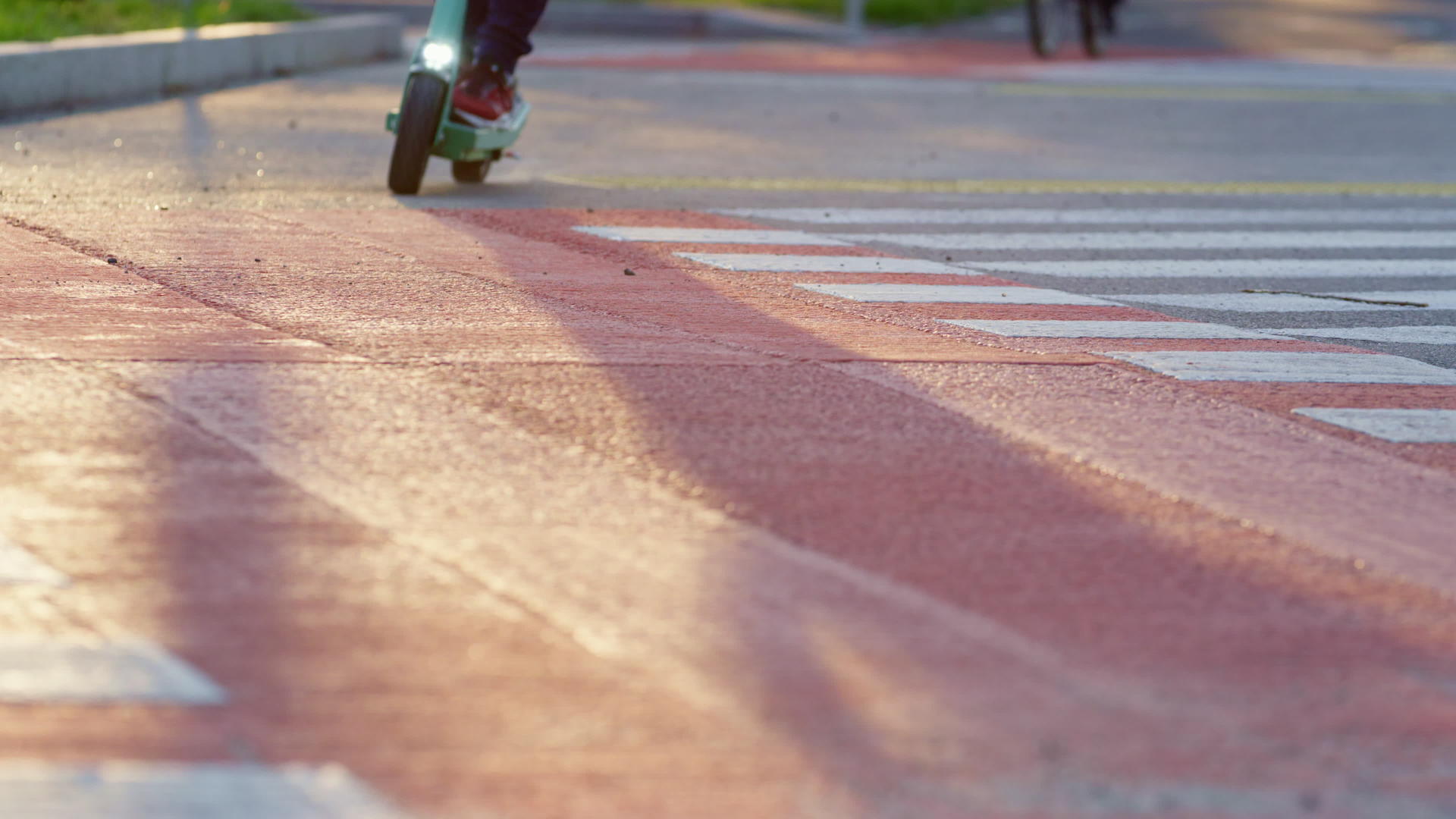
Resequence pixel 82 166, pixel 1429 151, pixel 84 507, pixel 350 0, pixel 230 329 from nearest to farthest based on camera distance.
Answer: pixel 84 507 < pixel 230 329 < pixel 82 166 < pixel 1429 151 < pixel 350 0

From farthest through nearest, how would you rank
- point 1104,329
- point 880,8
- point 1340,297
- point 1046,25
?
1. point 880,8
2. point 1046,25
3. point 1340,297
4. point 1104,329

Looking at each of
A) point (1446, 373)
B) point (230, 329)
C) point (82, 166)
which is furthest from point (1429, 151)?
point (230, 329)

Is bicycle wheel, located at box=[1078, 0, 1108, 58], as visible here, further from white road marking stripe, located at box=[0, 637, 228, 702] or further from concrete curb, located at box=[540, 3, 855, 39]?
white road marking stripe, located at box=[0, 637, 228, 702]

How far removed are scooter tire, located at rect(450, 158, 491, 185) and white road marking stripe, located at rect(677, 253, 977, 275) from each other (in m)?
1.99

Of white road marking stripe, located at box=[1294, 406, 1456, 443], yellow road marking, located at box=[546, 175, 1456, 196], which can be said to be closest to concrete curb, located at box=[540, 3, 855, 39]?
yellow road marking, located at box=[546, 175, 1456, 196]

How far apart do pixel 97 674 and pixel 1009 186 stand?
7426mm

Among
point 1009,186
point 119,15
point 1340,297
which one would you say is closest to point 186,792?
point 1340,297

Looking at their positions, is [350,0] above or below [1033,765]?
below

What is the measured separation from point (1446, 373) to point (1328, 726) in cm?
304

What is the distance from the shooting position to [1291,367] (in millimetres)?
5629

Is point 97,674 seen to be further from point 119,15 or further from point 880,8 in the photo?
point 880,8

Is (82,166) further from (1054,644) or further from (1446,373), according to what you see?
(1054,644)

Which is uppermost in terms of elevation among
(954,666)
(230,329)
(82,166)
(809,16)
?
(954,666)

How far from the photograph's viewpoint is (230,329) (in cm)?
530
